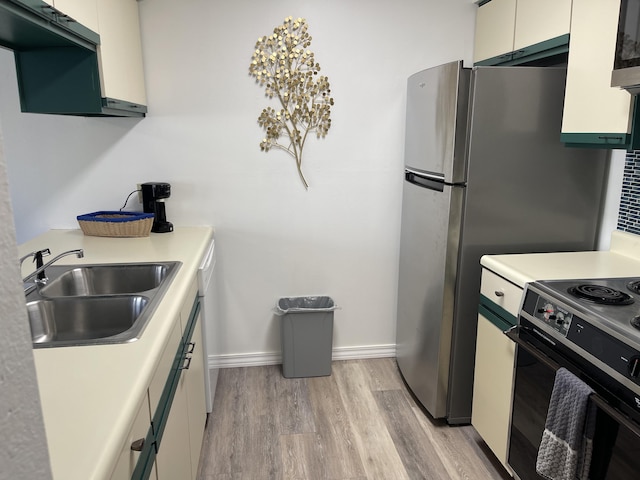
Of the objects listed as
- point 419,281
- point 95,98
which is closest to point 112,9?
point 95,98

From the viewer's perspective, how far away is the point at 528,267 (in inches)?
77.5

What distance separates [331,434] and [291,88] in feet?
6.03

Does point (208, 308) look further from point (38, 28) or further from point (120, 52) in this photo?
point (38, 28)

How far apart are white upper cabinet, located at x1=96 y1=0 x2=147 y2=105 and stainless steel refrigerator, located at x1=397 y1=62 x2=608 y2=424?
141 centimetres

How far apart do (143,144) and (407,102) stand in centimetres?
147

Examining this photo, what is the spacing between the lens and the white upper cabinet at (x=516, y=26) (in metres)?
2.01

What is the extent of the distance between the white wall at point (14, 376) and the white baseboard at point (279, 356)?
2.59m

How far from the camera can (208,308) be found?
7.76 feet

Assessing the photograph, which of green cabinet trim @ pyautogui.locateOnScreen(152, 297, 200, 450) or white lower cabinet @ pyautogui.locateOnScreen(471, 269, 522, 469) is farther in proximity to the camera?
white lower cabinet @ pyautogui.locateOnScreen(471, 269, 522, 469)

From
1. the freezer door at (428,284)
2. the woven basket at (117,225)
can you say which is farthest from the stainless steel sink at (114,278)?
the freezer door at (428,284)

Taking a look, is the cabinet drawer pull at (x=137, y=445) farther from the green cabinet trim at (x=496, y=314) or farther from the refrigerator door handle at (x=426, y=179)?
the refrigerator door handle at (x=426, y=179)

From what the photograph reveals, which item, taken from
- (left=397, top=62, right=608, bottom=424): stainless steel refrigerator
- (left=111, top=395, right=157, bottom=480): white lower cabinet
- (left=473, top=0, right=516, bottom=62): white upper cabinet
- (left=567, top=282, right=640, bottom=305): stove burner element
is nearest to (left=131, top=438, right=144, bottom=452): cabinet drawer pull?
(left=111, top=395, right=157, bottom=480): white lower cabinet

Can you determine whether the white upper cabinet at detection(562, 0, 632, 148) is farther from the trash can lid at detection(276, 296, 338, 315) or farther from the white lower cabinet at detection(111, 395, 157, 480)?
the white lower cabinet at detection(111, 395, 157, 480)

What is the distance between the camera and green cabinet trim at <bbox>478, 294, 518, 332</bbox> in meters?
1.94
